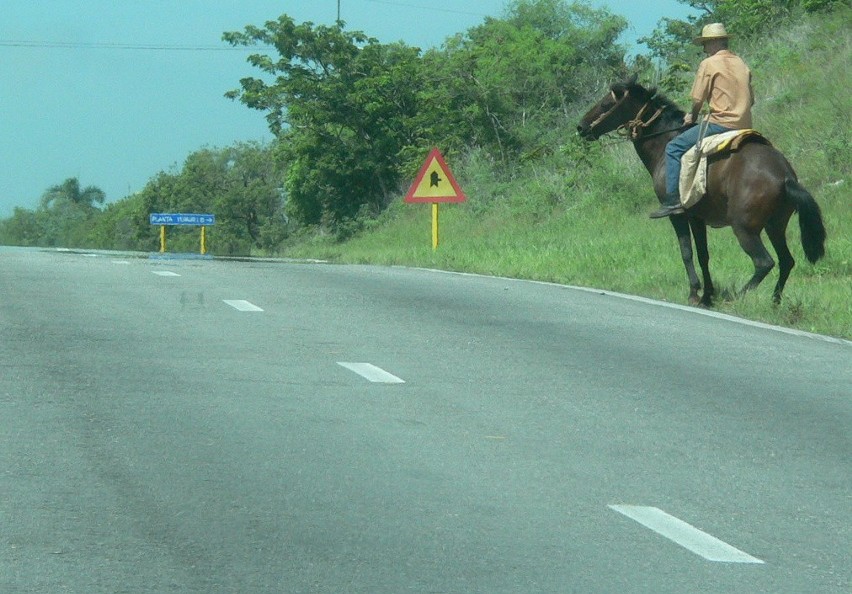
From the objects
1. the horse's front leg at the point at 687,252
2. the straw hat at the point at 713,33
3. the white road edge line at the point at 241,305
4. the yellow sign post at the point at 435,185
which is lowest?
the white road edge line at the point at 241,305

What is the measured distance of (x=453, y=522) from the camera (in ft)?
22.1

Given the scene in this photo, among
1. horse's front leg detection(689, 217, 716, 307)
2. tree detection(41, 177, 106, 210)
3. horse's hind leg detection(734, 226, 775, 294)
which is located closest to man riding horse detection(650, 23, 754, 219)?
horse's front leg detection(689, 217, 716, 307)

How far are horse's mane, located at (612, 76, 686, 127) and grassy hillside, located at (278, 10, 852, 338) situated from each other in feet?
5.66

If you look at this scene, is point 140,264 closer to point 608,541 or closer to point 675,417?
point 675,417

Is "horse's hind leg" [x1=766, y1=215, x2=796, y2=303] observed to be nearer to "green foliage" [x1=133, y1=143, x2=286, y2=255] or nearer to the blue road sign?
the blue road sign

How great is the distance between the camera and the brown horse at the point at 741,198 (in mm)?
15609

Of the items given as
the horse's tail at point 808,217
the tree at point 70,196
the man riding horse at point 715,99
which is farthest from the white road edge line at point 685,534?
the tree at point 70,196

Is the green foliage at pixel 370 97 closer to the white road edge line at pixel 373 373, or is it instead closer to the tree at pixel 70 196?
the white road edge line at pixel 373 373

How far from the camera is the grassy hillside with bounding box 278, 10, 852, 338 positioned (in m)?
18.2

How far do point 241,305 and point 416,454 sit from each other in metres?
7.56

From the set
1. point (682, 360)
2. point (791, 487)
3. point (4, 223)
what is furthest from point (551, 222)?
point (4, 223)

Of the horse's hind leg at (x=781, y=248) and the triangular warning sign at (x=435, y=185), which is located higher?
the triangular warning sign at (x=435, y=185)

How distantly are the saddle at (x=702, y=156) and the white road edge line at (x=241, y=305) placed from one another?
13.4 feet

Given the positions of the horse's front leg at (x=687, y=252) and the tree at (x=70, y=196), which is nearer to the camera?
the horse's front leg at (x=687, y=252)
